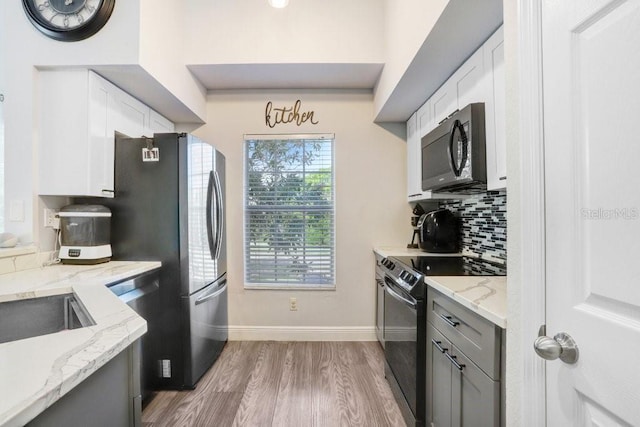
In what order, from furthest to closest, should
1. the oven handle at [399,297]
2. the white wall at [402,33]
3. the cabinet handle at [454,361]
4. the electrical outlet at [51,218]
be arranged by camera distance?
1. the electrical outlet at [51,218]
2. the oven handle at [399,297]
3. the white wall at [402,33]
4. the cabinet handle at [454,361]

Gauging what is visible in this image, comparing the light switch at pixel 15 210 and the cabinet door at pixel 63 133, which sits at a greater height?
the cabinet door at pixel 63 133

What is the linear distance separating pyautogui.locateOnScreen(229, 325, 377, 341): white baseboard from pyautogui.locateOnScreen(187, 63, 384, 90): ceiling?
7.84 feet

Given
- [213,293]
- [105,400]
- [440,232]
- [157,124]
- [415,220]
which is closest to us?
[105,400]

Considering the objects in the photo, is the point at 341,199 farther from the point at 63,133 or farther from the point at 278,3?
the point at 63,133

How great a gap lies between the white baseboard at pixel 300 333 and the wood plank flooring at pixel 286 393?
0.19m

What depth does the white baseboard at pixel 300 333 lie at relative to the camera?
2977 mm

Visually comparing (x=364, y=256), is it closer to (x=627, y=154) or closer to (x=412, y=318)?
(x=412, y=318)

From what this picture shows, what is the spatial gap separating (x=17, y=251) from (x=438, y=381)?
2439 millimetres

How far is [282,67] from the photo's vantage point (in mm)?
2578

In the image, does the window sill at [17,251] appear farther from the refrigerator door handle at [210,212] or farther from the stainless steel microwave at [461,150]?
the stainless steel microwave at [461,150]

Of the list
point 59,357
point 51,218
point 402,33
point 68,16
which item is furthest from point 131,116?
point 59,357

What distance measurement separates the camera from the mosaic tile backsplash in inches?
76.9

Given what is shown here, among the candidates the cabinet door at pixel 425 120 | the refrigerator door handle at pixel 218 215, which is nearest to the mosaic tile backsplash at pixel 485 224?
the cabinet door at pixel 425 120

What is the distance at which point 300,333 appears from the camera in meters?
2.98
